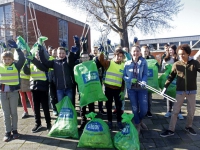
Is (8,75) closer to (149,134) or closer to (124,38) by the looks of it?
(149,134)

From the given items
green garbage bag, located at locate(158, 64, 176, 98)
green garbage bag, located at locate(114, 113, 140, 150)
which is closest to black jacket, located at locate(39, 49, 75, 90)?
green garbage bag, located at locate(114, 113, 140, 150)

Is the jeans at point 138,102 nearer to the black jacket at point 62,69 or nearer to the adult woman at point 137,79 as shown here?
the adult woman at point 137,79

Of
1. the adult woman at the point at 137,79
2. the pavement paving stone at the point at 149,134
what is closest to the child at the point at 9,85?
the adult woman at the point at 137,79

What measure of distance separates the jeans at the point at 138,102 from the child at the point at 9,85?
232cm

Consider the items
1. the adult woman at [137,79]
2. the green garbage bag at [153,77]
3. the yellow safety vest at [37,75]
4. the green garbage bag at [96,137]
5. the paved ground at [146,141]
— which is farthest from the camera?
the green garbage bag at [153,77]

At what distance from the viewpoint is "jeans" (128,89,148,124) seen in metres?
3.42

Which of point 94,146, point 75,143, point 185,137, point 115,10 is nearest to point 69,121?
point 75,143

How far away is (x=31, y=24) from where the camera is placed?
16312mm

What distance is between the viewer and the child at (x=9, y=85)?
11.8 feet

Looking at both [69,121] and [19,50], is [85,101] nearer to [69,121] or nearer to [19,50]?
[69,121]

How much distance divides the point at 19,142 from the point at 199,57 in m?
3.94

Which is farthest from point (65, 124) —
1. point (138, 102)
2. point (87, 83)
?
point (138, 102)

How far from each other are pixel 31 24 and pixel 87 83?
14777 mm

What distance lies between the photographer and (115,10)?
14.6m
